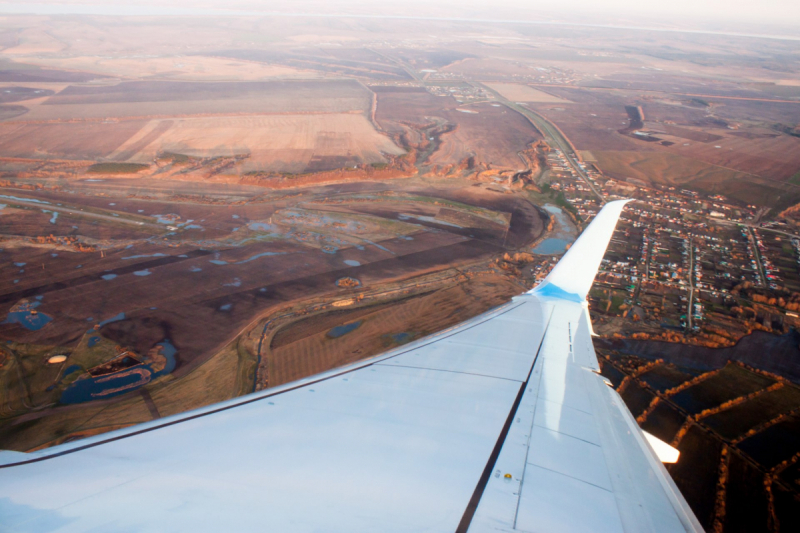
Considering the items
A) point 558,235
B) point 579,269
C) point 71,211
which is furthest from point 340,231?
point 579,269

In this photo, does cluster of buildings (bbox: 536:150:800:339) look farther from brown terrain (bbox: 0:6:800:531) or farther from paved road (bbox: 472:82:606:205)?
paved road (bbox: 472:82:606:205)

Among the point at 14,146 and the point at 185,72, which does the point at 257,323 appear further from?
the point at 185,72

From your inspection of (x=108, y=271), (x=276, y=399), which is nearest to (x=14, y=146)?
(x=108, y=271)

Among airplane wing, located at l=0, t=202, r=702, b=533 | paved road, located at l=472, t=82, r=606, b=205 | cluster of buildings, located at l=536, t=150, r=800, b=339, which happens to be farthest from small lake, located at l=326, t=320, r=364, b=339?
paved road, located at l=472, t=82, r=606, b=205

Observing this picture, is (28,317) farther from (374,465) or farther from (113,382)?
(374,465)

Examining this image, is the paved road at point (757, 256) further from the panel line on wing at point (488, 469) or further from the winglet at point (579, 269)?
the panel line on wing at point (488, 469)

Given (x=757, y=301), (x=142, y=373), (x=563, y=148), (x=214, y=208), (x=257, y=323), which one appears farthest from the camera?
(x=563, y=148)

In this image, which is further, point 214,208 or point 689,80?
point 689,80
